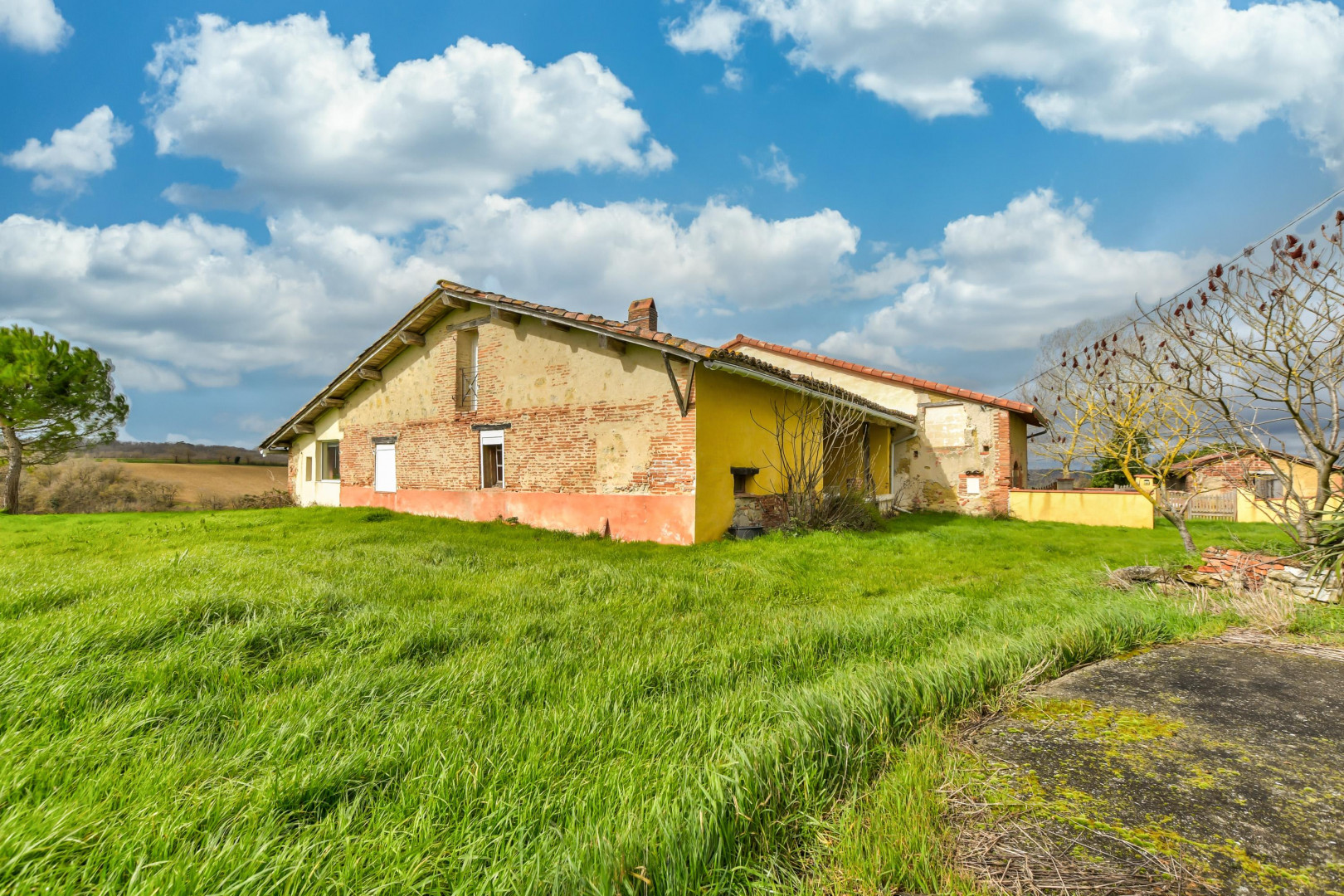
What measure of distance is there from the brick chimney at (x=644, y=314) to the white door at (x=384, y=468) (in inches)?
Result: 303

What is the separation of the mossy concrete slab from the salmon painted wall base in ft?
24.5

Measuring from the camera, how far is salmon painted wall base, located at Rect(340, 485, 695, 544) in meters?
10.3

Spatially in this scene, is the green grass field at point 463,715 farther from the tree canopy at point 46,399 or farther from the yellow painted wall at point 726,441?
the tree canopy at point 46,399

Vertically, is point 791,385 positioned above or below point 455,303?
below

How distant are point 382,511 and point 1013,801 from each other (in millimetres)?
15044

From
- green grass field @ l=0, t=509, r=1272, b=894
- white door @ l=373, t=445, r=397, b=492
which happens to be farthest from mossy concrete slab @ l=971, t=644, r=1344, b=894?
white door @ l=373, t=445, r=397, b=492

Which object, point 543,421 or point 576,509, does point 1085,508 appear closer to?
point 576,509

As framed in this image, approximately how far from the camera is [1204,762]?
6.80 feet

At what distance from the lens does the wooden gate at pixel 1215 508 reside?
20625mm

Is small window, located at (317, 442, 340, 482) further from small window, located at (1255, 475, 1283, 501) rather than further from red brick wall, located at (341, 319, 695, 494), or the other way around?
small window, located at (1255, 475, 1283, 501)

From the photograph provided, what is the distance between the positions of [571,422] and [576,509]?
1.71 m

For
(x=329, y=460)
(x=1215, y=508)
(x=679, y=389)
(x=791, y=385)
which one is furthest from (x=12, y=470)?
(x=1215, y=508)

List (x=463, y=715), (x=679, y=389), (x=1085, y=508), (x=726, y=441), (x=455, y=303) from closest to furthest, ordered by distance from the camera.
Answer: (x=463, y=715) → (x=679, y=389) → (x=726, y=441) → (x=455, y=303) → (x=1085, y=508)

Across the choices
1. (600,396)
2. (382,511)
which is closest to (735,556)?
(600,396)
